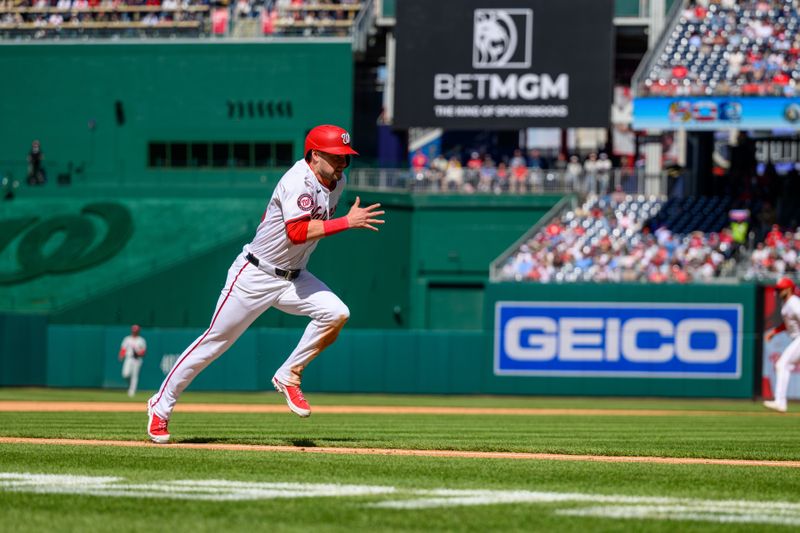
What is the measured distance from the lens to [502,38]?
35.3 metres

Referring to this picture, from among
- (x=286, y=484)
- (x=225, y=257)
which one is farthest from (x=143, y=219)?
(x=286, y=484)

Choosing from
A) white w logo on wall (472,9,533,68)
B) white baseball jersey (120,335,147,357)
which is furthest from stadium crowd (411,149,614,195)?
white baseball jersey (120,335,147,357)

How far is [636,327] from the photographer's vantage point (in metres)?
30.0

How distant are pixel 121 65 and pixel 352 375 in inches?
493

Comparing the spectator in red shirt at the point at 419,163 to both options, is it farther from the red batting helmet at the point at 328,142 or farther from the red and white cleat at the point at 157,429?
the red and white cleat at the point at 157,429

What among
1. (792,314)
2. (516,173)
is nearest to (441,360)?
(516,173)

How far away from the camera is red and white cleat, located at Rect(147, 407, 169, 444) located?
934 centimetres

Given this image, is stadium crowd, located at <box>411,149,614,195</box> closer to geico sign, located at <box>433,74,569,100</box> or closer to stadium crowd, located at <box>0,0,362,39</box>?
geico sign, located at <box>433,74,569,100</box>

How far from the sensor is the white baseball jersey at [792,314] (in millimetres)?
18688

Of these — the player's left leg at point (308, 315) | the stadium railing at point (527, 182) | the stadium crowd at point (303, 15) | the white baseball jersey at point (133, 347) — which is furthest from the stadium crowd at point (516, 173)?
the player's left leg at point (308, 315)

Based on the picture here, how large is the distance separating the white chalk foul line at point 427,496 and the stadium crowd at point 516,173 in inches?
1108

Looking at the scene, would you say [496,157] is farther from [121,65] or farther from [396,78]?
[121,65]

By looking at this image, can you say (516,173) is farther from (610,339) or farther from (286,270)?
(286,270)

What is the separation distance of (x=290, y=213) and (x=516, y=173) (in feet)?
87.8
